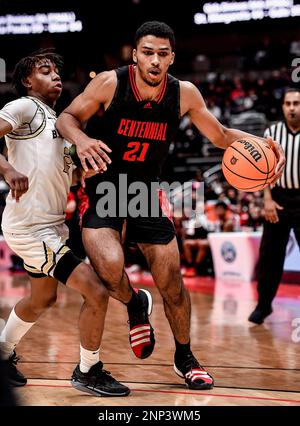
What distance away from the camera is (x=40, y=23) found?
14070 millimetres

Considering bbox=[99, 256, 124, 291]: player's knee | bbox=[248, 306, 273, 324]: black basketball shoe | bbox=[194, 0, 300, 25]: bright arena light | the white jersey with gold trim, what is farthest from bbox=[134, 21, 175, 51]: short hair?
bbox=[194, 0, 300, 25]: bright arena light

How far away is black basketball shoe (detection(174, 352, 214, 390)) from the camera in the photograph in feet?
12.8

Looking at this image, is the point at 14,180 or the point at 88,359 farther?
the point at 88,359

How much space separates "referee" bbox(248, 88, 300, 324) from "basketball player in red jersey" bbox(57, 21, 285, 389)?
2150 millimetres

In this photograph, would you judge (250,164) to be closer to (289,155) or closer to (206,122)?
(206,122)

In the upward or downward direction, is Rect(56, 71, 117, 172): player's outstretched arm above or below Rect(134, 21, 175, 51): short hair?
below

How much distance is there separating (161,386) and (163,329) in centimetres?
217

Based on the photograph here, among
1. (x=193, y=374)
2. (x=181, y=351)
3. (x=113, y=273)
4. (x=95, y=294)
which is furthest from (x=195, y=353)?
(x=95, y=294)

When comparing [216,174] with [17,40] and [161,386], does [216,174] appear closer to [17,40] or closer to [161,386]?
[17,40]

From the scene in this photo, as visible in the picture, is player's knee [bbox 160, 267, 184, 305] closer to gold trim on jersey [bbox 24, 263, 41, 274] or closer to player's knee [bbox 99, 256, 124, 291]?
player's knee [bbox 99, 256, 124, 291]

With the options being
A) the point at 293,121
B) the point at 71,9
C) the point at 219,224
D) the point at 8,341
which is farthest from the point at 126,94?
the point at 71,9

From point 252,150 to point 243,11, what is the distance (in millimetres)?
10121

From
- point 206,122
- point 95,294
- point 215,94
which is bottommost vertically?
point 95,294
